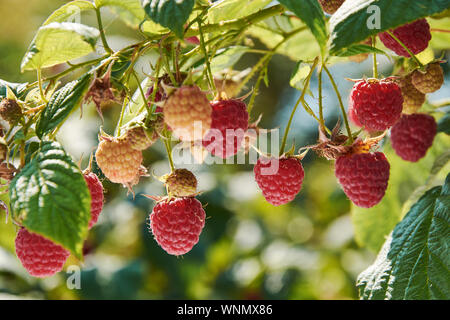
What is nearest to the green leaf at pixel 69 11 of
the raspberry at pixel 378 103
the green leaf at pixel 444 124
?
the raspberry at pixel 378 103

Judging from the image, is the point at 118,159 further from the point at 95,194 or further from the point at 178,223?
the point at 178,223

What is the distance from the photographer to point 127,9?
3.16ft

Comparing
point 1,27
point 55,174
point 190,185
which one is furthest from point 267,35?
point 1,27

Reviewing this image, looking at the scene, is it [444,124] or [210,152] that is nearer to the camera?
[210,152]

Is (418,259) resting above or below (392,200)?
above

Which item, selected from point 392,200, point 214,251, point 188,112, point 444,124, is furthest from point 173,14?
point 214,251

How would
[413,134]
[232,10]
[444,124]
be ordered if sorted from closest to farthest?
[232,10] < [413,134] < [444,124]

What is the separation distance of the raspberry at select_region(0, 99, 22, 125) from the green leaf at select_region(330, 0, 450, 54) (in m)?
0.49

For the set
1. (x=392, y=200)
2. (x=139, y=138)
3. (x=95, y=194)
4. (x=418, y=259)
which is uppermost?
(x=139, y=138)

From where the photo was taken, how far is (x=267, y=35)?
4.82 feet

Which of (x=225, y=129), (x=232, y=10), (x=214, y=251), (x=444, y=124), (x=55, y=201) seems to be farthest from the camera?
(x=214, y=251)

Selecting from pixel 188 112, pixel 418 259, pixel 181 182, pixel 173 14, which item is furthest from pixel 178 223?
pixel 418 259

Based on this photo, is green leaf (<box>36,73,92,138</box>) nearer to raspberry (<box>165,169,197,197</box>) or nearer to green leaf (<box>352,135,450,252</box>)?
raspberry (<box>165,169,197,197</box>)

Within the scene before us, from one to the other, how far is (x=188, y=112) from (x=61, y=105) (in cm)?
21
